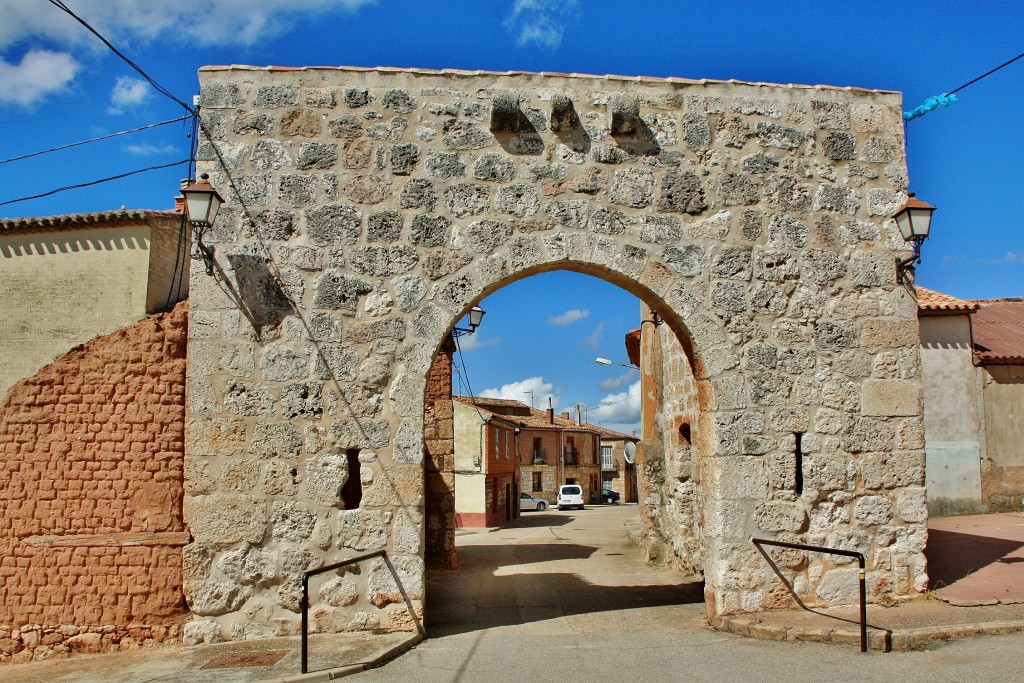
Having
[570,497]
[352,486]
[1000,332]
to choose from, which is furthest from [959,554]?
[570,497]

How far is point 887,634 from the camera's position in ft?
18.5

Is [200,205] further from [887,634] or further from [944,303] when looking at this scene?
[944,303]

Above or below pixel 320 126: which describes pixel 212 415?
below

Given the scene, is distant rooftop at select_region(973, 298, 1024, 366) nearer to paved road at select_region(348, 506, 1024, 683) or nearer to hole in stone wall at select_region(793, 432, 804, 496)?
paved road at select_region(348, 506, 1024, 683)

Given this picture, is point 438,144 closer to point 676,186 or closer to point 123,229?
point 676,186

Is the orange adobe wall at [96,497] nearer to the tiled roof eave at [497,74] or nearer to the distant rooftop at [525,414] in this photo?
the tiled roof eave at [497,74]

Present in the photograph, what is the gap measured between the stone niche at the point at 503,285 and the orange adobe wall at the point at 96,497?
23cm

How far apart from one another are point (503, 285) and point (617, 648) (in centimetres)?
296

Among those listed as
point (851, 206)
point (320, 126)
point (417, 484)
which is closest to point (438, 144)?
point (320, 126)

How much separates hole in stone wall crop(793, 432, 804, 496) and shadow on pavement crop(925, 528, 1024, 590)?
4.88 feet

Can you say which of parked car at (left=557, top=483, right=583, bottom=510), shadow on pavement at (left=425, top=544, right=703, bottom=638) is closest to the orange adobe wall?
shadow on pavement at (left=425, top=544, right=703, bottom=638)

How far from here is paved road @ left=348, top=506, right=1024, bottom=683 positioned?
5145 millimetres

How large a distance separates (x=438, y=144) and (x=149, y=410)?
10.3 ft

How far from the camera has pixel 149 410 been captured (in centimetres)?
640
